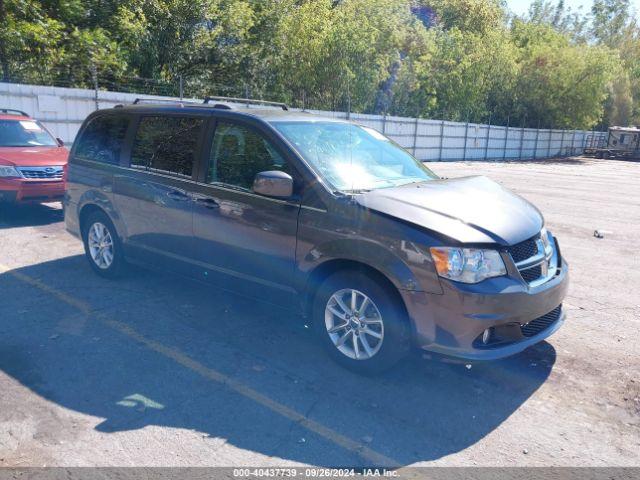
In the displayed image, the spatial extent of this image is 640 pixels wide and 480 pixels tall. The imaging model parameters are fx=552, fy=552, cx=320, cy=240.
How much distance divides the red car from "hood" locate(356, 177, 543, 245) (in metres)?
Answer: 6.89

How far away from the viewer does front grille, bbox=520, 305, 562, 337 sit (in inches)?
154

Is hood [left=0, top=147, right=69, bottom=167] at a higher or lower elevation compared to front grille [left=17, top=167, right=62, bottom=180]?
higher

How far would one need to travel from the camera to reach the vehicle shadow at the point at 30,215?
29.5ft

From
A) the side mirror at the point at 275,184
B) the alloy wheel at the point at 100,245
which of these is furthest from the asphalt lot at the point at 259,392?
the side mirror at the point at 275,184

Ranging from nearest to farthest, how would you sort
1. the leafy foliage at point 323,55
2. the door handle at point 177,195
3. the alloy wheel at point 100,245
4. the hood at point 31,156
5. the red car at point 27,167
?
the door handle at point 177,195, the alloy wheel at point 100,245, the red car at point 27,167, the hood at point 31,156, the leafy foliage at point 323,55

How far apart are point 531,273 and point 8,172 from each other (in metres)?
8.23

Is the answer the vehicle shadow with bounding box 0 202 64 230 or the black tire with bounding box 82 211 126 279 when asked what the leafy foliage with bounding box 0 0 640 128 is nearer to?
the vehicle shadow with bounding box 0 202 64 230

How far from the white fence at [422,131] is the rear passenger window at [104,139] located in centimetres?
885

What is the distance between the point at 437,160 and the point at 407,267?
28300 mm

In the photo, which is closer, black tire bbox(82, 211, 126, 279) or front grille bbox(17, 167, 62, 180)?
black tire bbox(82, 211, 126, 279)

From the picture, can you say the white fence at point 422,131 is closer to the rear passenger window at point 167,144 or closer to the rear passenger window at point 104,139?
the rear passenger window at point 104,139

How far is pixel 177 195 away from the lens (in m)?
5.06

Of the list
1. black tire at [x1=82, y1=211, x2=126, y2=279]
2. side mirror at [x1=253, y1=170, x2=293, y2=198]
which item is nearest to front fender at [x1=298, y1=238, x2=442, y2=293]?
side mirror at [x1=253, y1=170, x2=293, y2=198]

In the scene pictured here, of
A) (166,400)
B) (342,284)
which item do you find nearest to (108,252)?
(166,400)
